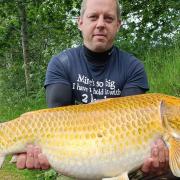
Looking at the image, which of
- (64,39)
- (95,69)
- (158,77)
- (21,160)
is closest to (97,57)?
(95,69)

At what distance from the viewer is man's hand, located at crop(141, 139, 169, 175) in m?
2.97

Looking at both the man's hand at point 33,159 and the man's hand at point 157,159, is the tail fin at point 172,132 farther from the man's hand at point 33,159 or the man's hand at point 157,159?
the man's hand at point 33,159

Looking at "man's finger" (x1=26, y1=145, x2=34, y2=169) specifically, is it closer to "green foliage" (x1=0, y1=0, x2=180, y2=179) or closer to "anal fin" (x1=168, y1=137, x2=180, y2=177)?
"anal fin" (x1=168, y1=137, x2=180, y2=177)

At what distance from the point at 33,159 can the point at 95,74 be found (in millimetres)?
897

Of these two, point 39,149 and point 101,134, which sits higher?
point 101,134

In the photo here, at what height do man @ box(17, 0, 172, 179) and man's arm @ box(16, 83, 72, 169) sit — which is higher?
man @ box(17, 0, 172, 179)

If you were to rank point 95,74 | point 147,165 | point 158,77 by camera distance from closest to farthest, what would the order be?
point 147,165 → point 95,74 → point 158,77

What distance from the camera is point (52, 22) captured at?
13039 mm

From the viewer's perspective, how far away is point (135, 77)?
3.77 metres

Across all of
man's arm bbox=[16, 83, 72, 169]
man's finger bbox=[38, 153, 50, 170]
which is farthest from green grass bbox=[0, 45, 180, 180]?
man's finger bbox=[38, 153, 50, 170]

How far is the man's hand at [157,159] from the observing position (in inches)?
117

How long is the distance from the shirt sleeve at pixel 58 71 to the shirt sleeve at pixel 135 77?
47 centimetres

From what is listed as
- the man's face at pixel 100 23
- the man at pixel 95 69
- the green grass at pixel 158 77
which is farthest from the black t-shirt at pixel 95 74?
the green grass at pixel 158 77

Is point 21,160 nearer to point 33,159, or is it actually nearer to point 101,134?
point 33,159
